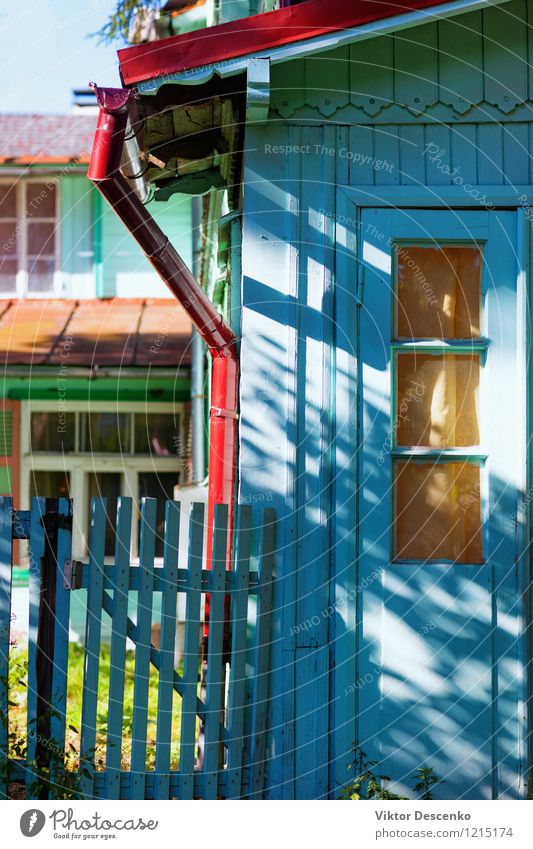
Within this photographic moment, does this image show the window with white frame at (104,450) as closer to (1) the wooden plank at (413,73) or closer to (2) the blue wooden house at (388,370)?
(2) the blue wooden house at (388,370)

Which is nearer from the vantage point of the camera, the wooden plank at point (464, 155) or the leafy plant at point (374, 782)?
the leafy plant at point (374, 782)

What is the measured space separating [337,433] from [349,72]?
72.8 inches

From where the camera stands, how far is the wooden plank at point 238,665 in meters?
4.39

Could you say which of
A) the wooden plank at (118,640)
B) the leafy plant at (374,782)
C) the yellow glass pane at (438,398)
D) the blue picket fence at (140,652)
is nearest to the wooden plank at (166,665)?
the blue picket fence at (140,652)

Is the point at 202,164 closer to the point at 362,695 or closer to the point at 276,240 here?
the point at 276,240

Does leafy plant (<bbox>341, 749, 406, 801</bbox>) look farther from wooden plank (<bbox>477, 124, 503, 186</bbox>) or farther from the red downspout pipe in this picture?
wooden plank (<bbox>477, 124, 503, 186</bbox>)

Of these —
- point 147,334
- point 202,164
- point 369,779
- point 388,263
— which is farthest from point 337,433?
point 147,334

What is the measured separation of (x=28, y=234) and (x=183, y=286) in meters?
8.96

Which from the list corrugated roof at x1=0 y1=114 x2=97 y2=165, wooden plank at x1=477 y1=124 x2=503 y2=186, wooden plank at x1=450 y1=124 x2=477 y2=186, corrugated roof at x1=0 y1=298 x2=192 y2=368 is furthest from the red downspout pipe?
corrugated roof at x1=0 y1=114 x2=97 y2=165

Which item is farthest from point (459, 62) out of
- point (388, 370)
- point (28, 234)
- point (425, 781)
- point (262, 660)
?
point (28, 234)

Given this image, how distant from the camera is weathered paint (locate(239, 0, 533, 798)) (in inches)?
177

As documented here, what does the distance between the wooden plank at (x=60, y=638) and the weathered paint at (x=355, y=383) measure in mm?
895

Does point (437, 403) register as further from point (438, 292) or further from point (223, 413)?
point (223, 413)

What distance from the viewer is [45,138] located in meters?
13.9
